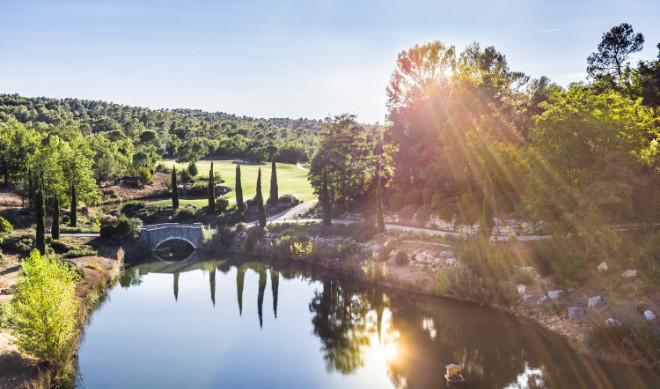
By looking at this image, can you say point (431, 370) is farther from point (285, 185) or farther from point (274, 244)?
point (285, 185)

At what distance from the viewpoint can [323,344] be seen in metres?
26.1

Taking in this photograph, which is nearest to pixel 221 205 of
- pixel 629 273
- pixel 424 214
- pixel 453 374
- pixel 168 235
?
pixel 168 235

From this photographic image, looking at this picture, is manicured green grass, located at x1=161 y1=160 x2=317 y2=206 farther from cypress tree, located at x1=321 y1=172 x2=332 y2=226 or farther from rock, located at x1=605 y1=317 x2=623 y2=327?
rock, located at x1=605 y1=317 x2=623 y2=327

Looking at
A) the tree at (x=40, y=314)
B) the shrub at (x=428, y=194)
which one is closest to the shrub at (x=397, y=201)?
the shrub at (x=428, y=194)

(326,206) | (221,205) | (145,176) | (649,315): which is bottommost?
(649,315)

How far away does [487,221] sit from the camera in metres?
32.7

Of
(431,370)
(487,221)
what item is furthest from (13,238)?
(487,221)

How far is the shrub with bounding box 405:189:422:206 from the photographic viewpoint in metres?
43.8

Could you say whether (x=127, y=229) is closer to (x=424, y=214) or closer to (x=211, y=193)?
(x=211, y=193)

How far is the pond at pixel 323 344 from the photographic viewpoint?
21.1 metres

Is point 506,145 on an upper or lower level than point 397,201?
upper

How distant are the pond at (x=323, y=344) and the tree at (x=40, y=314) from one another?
254 centimetres

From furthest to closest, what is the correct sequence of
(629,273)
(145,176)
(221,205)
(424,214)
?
(145,176) → (221,205) → (424,214) → (629,273)

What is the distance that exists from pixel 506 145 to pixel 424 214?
9430 millimetres
